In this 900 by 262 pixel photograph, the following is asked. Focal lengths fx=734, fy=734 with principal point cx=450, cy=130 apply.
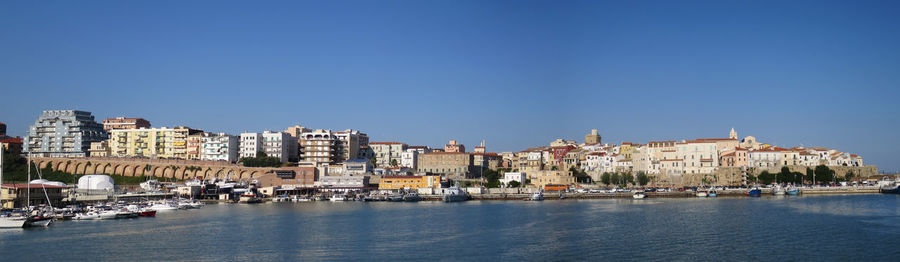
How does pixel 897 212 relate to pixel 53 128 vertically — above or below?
below

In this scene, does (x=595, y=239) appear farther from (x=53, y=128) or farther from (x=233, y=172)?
(x=53, y=128)

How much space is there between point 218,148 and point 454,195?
1324 inches

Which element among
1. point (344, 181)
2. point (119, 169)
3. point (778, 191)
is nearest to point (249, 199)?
point (344, 181)

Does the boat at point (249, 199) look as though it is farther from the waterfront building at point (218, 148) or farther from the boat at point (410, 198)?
the waterfront building at point (218, 148)

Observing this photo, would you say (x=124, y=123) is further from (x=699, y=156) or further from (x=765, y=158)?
(x=765, y=158)

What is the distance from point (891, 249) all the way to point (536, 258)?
1207cm

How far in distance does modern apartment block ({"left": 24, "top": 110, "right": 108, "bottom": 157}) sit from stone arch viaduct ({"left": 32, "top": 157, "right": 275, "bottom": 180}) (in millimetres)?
12212

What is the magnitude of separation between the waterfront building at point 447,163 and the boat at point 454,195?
18.1 m

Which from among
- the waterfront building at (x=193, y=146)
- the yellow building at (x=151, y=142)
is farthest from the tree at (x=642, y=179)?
the yellow building at (x=151, y=142)

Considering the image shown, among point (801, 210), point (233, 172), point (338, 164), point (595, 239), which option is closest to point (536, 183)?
point (338, 164)

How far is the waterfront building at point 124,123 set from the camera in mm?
92944

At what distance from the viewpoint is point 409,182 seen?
7331cm

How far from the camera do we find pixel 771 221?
34.5m

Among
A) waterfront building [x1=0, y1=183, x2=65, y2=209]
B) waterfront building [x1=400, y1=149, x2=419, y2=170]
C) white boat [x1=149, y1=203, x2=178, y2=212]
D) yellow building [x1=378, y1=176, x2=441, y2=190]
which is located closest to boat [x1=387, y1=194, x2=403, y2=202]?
yellow building [x1=378, y1=176, x2=441, y2=190]
